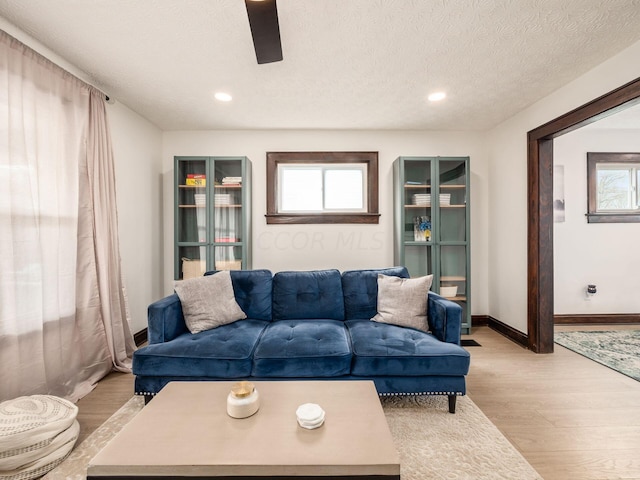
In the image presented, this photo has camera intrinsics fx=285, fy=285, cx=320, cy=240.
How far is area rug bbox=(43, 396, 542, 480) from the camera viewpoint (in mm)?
1429

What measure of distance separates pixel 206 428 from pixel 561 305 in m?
4.55

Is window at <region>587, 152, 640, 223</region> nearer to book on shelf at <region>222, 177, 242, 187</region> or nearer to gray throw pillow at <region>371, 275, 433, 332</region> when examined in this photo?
gray throw pillow at <region>371, 275, 433, 332</region>

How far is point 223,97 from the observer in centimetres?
278

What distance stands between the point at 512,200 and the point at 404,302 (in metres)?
2.03

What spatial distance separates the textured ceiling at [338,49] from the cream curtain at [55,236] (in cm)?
37

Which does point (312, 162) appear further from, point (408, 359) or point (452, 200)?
point (408, 359)

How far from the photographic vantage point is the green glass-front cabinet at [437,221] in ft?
11.2

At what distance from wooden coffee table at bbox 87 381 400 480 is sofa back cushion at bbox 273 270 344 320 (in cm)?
118

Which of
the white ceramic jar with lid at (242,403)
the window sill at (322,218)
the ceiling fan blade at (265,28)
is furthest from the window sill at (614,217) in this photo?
the white ceramic jar with lid at (242,403)

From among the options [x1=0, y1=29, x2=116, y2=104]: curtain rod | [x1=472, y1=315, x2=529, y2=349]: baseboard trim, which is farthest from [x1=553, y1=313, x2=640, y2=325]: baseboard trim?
[x1=0, y1=29, x2=116, y2=104]: curtain rod

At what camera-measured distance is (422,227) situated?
138 inches

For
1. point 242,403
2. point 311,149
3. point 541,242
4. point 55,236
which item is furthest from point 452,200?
point 55,236

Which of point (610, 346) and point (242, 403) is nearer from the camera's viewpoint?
point (242, 403)

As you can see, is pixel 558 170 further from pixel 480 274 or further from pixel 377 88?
pixel 377 88
